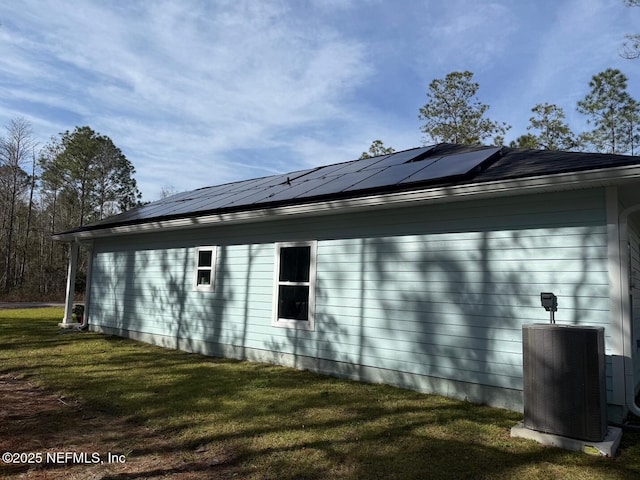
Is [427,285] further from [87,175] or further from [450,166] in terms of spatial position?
[87,175]

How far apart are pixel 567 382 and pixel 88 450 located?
Result: 175 inches

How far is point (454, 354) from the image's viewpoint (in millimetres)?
5449

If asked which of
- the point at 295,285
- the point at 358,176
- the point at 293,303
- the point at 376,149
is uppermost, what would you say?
the point at 376,149

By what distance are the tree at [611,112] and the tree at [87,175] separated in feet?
112

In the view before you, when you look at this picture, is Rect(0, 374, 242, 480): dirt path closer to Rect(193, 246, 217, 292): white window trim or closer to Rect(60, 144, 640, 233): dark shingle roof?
Rect(193, 246, 217, 292): white window trim

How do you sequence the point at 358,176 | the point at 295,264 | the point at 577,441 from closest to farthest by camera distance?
the point at 577,441
the point at 295,264
the point at 358,176

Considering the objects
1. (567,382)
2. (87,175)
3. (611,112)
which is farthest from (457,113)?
(87,175)

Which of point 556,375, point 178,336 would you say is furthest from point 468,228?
point 178,336

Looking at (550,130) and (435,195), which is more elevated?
(550,130)

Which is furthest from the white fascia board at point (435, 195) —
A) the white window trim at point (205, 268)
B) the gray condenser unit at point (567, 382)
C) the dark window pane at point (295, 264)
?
the gray condenser unit at point (567, 382)

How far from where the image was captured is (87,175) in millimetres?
33000

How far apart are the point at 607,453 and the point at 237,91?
490 inches

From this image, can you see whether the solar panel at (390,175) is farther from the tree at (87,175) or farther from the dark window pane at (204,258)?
the tree at (87,175)

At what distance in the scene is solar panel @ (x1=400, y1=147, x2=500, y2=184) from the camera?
18.8 ft
